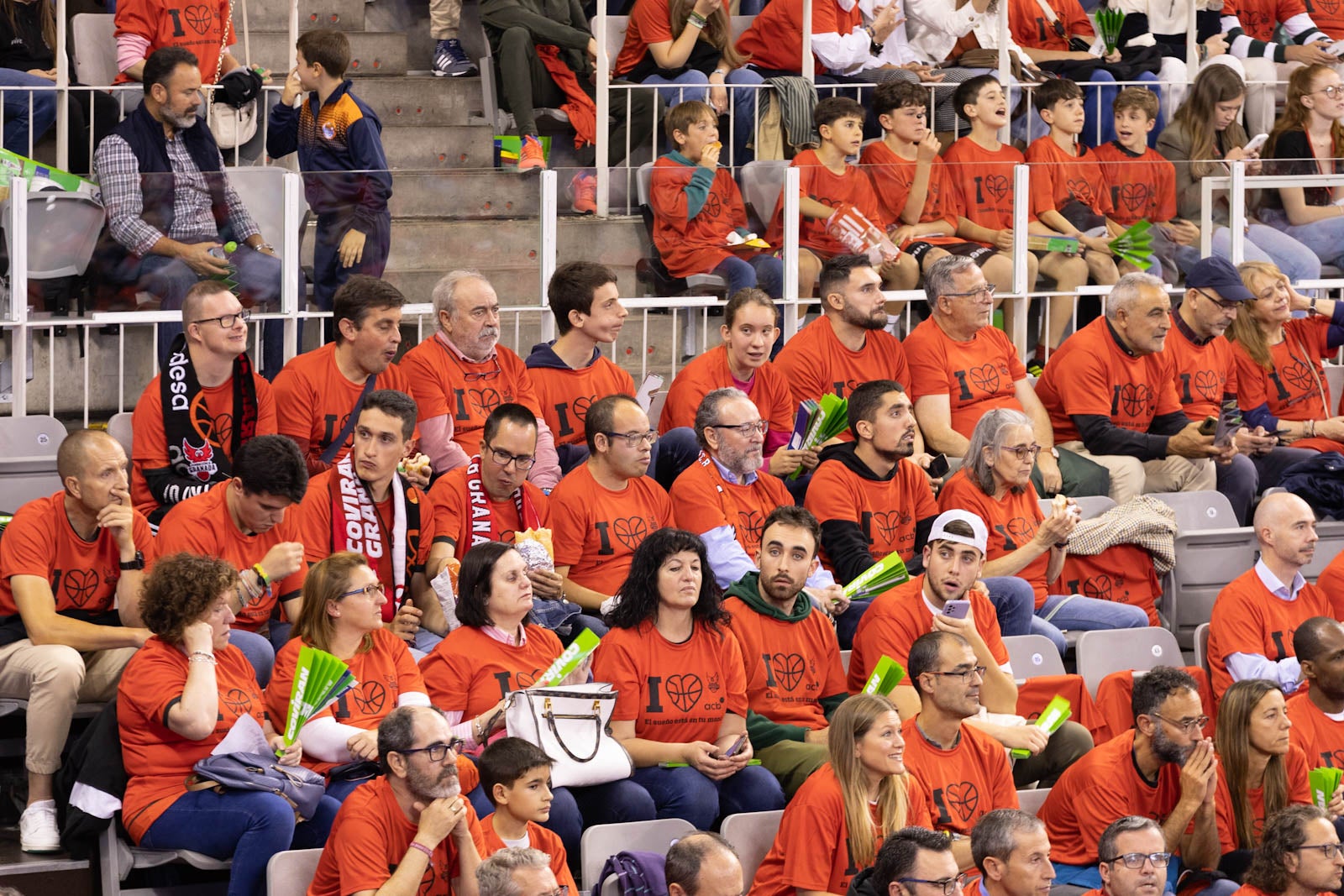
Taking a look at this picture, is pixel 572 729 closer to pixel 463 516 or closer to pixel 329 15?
pixel 463 516

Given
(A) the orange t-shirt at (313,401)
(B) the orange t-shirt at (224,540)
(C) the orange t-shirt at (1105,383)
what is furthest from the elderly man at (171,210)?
(C) the orange t-shirt at (1105,383)

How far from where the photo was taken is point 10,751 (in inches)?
273

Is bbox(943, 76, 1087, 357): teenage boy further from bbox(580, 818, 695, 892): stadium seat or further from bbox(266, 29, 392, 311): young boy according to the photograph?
bbox(580, 818, 695, 892): stadium seat

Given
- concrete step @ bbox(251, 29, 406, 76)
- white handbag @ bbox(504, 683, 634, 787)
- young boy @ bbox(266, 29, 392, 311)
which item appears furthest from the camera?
concrete step @ bbox(251, 29, 406, 76)

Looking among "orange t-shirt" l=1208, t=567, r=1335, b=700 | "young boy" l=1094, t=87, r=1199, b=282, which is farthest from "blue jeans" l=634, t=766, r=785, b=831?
"young boy" l=1094, t=87, r=1199, b=282

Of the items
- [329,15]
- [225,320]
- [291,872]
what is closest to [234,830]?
[291,872]

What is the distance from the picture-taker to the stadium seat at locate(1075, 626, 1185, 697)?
7.74 meters

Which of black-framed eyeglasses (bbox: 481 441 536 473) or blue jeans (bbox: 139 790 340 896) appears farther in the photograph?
black-framed eyeglasses (bbox: 481 441 536 473)

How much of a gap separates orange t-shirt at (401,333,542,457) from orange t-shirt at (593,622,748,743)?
1.61 meters

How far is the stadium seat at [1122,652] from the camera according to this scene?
774cm

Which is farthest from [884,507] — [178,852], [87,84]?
[87,84]

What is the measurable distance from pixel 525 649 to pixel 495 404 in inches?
69.8

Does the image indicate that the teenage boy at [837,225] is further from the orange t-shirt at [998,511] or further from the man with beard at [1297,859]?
the man with beard at [1297,859]

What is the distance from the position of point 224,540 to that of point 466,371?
5.34ft
